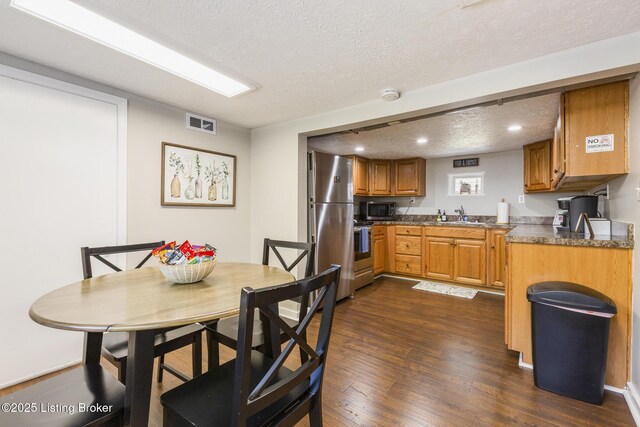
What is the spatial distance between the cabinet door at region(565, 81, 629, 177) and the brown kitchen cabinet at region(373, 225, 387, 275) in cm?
277

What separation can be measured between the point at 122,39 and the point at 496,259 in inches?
177

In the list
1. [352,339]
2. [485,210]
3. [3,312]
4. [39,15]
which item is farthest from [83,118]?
[485,210]

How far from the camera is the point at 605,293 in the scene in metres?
1.82

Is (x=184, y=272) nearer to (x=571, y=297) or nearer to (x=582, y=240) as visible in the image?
(x=571, y=297)

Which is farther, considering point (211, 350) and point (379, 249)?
point (379, 249)

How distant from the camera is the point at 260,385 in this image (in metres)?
0.86

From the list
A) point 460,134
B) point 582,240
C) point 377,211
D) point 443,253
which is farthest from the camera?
point 377,211

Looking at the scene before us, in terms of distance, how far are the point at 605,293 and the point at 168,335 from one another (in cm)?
273

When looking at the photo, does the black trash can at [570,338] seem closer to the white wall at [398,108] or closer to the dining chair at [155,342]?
the white wall at [398,108]

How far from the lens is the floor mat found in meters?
3.82

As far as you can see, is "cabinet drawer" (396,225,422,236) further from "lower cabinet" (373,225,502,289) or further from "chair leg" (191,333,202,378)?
"chair leg" (191,333,202,378)

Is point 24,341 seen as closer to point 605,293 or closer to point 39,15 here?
point 39,15

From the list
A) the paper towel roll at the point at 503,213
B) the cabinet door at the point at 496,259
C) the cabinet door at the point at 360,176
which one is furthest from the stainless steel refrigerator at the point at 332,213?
the paper towel roll at the point at 503,213

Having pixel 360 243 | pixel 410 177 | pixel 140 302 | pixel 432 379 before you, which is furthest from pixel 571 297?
pixel 410 177
